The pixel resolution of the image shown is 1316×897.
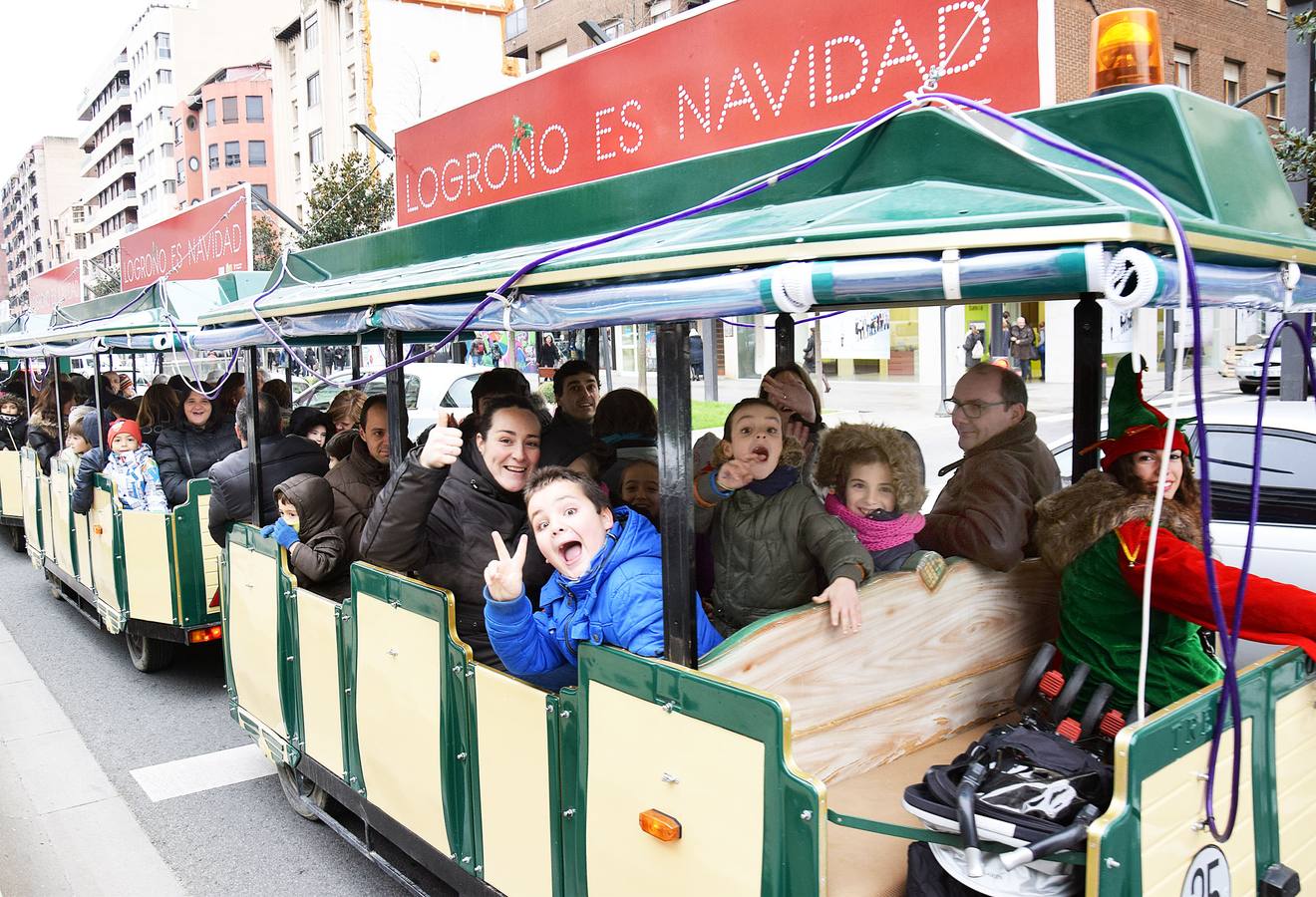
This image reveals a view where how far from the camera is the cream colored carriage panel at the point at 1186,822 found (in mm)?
2229

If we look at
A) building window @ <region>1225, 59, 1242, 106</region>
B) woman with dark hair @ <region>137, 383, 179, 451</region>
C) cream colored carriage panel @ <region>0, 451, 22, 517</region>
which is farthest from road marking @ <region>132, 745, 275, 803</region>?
building window @ <region>1225, 59, 1242, 106</region>

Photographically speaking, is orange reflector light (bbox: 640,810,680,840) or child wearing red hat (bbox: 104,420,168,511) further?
child wearing red hat (bbox: 104,420,168,511)

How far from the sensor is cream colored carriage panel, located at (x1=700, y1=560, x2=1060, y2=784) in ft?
9.63

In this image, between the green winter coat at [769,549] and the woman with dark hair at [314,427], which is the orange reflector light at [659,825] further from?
the woman with dark hair at [314,427]

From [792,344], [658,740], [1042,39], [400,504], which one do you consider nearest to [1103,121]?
[1042,39]

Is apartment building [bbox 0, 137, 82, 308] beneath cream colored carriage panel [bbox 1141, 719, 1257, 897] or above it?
above

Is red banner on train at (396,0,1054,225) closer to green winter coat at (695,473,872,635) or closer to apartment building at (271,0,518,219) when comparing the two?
green winter coat at (695,473,872,635)

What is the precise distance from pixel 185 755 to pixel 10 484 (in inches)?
286

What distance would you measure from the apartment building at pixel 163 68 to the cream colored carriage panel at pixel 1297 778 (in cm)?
7616

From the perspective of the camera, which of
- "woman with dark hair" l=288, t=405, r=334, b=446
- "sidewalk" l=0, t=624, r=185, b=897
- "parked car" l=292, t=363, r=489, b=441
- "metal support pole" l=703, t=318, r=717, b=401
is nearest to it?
"sidewalk" l=0, t=624, r=185, b=897

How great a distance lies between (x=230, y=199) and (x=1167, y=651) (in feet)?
26.9

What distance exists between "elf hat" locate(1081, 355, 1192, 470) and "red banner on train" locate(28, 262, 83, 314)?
15.7m

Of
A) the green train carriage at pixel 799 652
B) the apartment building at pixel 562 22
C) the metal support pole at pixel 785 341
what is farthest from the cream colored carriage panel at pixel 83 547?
the apartment building at pixel 562 22

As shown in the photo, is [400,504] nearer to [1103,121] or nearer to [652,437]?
[652,437]
